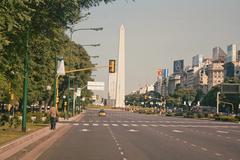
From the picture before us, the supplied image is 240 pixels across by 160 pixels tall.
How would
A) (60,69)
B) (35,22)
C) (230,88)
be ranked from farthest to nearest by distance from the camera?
(230,88) → (60,69) → (35,22)

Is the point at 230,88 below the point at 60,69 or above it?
above

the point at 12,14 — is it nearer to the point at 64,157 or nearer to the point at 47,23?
the point at 47,23

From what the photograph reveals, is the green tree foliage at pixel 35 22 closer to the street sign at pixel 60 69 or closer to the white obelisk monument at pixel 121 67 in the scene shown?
the street sign at pixel 60 69

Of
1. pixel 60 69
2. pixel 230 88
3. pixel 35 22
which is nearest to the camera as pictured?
pixel 35 22

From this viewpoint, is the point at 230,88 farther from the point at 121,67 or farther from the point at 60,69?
the point at 60,69

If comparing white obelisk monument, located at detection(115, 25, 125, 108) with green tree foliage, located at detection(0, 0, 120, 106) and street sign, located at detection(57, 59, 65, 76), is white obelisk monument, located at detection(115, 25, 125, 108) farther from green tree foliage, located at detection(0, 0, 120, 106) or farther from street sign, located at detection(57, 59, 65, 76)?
green tree foliage, located at detection(0, 0, 120, 106)

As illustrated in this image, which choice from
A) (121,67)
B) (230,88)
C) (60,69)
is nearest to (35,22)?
(60,69)

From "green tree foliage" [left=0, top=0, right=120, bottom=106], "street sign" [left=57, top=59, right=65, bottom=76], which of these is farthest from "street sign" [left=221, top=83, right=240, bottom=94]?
"green tree foliage" [left=0, top=0, right=120, bottom=106]

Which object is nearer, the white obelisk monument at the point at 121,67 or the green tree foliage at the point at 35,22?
the green tree foliage at the point at 35,22

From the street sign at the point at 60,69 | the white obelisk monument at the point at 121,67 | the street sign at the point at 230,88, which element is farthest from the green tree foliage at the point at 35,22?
the white obelisk monument at the point at 121,67

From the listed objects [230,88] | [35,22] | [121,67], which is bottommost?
[35,22]

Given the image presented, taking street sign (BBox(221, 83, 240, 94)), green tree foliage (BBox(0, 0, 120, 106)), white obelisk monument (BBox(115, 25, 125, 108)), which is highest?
white obelisk monument (BBox(115, 25, 125, 108))

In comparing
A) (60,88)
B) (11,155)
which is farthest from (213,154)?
(60,88)

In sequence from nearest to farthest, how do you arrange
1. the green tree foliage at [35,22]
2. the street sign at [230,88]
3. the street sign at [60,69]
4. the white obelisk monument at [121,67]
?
the green tree foliage at [35,22], the street sign at [60,69], the street sign at [230,88], the white obelisk monument at [121,67]
